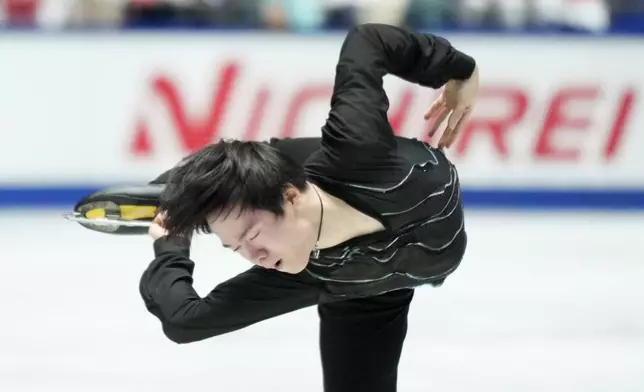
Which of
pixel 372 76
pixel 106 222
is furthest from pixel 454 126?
pixel 106 222

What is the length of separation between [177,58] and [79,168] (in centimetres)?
80

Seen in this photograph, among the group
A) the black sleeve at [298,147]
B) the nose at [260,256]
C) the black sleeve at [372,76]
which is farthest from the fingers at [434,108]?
the nose at [260,256]

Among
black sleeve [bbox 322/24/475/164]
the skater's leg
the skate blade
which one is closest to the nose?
black sleeve [bbox 322/24/475/164]

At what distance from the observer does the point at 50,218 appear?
13.9 ft

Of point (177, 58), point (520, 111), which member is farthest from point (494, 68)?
point (177, 58)

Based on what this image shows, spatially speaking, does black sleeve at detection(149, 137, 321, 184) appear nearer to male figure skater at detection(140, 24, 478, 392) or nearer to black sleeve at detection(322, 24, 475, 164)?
male figure skater at detection(140, 24, 478, 392)

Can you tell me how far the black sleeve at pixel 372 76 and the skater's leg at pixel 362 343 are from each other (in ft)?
1.34

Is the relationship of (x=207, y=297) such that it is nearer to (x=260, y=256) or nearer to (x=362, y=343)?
(x=260, y=256)

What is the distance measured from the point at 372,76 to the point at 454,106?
0.30 m

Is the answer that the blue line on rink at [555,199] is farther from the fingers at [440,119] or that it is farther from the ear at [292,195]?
the ear at [292,195]

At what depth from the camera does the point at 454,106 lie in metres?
1.77

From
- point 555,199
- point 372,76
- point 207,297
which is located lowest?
point 555,199

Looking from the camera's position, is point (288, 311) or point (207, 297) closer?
point (207, 297)

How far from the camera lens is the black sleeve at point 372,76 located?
150 cm
